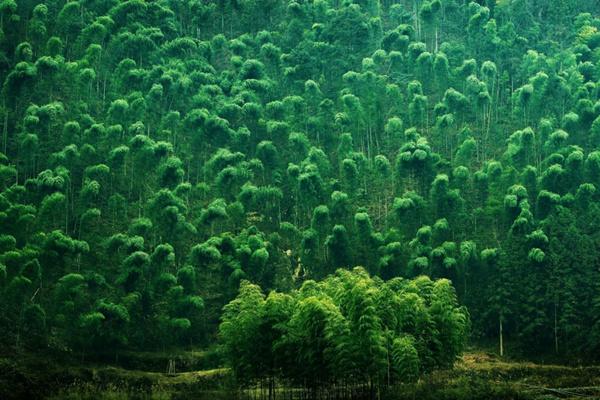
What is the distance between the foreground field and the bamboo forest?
223 millimetres

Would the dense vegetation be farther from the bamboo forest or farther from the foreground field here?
the foreground field

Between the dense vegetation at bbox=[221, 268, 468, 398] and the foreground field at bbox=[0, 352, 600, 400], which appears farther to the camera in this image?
the foreground field at bbox=[0, 352, 600, 400]

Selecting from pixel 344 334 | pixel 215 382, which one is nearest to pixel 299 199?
pixel 215 382

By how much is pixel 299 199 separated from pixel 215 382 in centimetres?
2075

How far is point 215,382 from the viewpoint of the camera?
4609cm

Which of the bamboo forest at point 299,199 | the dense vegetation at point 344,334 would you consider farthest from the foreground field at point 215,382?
the dense vegetation at point 344,334

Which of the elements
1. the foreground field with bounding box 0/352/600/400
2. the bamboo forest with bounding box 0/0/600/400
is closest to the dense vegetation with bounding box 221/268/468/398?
the bamboo forest with bounding box 0/0/600/400

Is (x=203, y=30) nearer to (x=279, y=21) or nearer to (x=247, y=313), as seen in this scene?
→ (x=279, y=21)

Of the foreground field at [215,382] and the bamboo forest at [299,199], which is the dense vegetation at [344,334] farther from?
the foreground field at [215,382]

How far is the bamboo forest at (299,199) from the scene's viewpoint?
42.3 meters

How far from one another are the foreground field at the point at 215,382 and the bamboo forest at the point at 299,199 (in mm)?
223

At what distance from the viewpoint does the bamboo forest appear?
139 feet

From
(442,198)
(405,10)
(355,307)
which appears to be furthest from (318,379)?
(405,10)

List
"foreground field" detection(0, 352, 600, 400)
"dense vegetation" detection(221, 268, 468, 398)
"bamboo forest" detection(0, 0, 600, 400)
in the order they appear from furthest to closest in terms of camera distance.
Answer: "bamboo forest" detection(0, 0, 600, 400)
"foreground field" detection(0, 352, 600, 400)
"dense vegetation" detection(221, 268, 468, 398)
